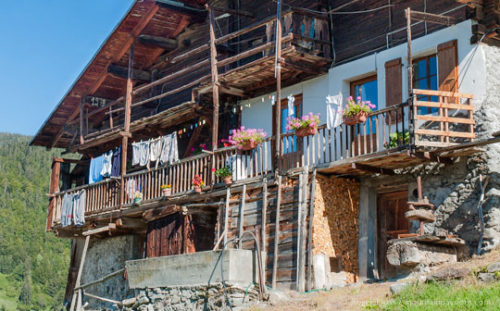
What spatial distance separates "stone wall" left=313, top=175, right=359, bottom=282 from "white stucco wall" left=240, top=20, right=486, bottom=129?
2.16 m

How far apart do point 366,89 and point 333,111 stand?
56.3 inches

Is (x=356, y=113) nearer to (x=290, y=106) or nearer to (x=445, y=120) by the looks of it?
(x=445, y=120)

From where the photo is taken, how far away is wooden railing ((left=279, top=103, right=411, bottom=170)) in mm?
16953

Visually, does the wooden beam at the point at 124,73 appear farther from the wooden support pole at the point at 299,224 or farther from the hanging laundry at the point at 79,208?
the wooden support pole at the point at 299,224

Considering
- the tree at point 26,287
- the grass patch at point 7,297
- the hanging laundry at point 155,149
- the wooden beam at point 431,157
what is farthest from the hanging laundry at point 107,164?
the grass patch at point 7,297

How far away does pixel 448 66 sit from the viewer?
56.9ft

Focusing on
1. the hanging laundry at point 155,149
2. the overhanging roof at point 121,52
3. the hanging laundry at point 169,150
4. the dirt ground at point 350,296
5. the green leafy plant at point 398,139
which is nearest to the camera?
the dirt ground at point 350,296

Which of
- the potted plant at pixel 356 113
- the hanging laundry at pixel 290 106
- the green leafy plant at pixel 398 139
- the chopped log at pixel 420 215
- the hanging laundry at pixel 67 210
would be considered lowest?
the chopped log at pixel 420 215

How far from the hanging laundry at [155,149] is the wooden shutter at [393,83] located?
735cm

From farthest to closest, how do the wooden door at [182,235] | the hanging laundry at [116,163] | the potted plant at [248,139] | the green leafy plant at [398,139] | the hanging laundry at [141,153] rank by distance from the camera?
the hanging laundry at [116,163], the hanging laundry at [141,153], the wooden door at [182,235], the potted plant at [248,139], the green leafy plant at [398,139]

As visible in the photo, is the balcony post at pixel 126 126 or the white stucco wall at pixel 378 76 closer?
the white stucco wall at pixel 378 76

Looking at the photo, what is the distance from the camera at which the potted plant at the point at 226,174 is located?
65.7 feet

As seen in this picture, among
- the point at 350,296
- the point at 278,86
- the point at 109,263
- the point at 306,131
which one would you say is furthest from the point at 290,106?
the point at 109,263

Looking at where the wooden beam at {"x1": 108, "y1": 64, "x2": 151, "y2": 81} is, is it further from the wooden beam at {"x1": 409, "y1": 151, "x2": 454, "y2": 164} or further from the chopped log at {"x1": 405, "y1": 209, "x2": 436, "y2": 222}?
the chopped log at {"x1": 405, "y1": 209, "x2": 436, "y2": 222}
